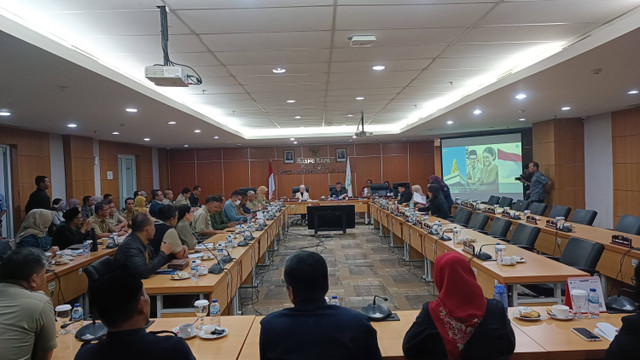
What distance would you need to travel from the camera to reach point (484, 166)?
1175cm

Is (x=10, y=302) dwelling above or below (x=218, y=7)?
below

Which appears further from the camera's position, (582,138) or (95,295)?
(582,138)

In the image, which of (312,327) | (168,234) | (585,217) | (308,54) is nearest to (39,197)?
(168,234)

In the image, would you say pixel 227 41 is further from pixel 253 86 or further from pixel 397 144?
pixel 397 144

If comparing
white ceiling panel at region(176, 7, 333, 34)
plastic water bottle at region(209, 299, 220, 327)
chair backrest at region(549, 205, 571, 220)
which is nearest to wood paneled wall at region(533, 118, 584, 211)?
chair backrest at region(549, 205, 571, 220)

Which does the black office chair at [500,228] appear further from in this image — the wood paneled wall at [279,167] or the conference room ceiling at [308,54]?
the wood paneled wall at [279,167]

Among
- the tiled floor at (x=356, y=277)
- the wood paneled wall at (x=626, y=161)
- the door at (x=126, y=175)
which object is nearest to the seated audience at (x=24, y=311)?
the tiled floor at (x=356, y=277)

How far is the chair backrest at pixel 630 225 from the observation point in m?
5.13

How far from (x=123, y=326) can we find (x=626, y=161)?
32.3 ft

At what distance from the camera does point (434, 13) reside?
3441mm

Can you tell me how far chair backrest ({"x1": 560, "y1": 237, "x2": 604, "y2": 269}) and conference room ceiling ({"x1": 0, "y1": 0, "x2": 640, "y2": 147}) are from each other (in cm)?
192

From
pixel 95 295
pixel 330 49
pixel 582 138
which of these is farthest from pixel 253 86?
pixel 582 138

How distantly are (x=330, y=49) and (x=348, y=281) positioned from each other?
3390mm

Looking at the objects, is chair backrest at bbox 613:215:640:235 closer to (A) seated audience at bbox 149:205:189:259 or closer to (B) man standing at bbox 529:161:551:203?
(B) man standing at bbox 529:161:551:203
